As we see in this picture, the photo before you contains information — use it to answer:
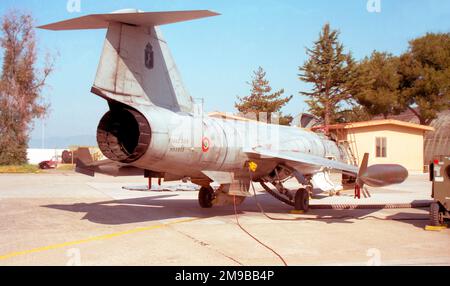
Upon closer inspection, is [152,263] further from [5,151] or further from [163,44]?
[5,151]

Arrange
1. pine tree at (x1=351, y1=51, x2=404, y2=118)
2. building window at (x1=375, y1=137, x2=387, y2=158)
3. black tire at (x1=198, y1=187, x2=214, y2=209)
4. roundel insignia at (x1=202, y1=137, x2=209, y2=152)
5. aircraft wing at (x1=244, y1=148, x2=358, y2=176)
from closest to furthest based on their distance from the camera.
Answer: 1. roundel insignia at (x1=202, y1=137, x2=209, y2=152)
2. aircraft wing at (x1=244, y1=148, x2=358, y2=176)
3. black tire at (x1=198, y1=187, x2=214, y2=209)
4. building window at (x1=375, y1=137, x2=387, y2=158)
5. pine tree at (x1=351, y1=51, x2=404, y2=118)

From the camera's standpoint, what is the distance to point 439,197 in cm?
852

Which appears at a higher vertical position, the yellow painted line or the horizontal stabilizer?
the horizontal stabilizer

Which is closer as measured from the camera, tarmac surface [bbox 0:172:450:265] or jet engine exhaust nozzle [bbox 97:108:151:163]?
tarmac surface [bbox 0:172:450:265]

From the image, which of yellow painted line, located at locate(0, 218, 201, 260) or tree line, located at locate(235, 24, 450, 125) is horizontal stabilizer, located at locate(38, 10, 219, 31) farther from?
tree line, located at locate(235, 24, 450, 125)

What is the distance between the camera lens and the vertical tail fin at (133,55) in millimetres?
7527

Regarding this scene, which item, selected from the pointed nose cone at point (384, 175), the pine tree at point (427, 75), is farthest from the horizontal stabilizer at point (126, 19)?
the pine tree at point (427, 75)

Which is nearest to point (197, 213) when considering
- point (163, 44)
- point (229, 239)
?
point (229, 239)

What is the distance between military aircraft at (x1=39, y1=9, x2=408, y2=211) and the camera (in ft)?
25.0

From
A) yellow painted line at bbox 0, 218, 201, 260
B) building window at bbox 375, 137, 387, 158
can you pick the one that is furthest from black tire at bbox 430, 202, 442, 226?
building window at bbox 375, 137, 387, 158

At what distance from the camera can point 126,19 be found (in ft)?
25.3

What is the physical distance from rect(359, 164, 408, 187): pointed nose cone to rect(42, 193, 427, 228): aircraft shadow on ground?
1.57 meters

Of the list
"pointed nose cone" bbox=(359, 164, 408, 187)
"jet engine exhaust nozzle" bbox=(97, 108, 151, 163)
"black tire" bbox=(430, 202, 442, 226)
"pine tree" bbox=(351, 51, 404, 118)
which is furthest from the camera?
"pine tree" bbox=(351, 51, 404, 118)

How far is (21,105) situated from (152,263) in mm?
35398
